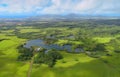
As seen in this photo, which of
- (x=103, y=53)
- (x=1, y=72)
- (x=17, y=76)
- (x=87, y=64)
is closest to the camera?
(x=17, y=76)

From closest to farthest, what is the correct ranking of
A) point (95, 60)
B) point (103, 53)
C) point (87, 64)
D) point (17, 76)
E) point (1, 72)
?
point (17, 76) → point (1, 72) → point (87, 64) → point (95, 60) → point (103, 53)

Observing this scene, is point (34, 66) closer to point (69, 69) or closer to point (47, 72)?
point (47, 72)

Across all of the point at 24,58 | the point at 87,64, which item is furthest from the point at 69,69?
the point at 24,58

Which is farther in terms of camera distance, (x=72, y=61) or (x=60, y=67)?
(x=72, y=61)

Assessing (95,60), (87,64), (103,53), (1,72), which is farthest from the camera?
(103,53)

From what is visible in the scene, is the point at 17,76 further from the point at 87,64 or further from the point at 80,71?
the point at 87,64

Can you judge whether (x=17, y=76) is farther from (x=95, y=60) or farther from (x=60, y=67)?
(x=95, y=60)

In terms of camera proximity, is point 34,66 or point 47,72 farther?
point 34,66

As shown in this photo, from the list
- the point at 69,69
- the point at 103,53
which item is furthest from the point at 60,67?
the point at 103,53
